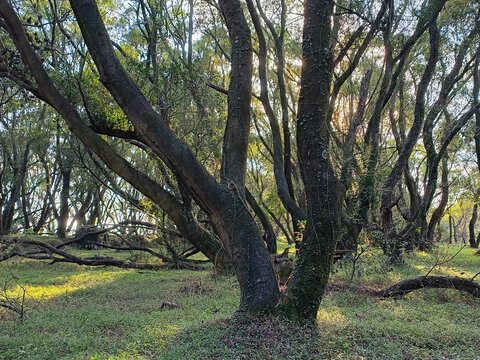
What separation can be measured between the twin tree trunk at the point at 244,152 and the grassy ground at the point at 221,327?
1.61 feet

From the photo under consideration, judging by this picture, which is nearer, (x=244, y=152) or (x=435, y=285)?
(x=244, y=152)

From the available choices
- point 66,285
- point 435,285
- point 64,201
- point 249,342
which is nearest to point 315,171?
point 249,342

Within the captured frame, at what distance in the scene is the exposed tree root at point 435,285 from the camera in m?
5.94

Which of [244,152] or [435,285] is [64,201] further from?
[435,285]

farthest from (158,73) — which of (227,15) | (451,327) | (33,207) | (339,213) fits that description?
(33,207)

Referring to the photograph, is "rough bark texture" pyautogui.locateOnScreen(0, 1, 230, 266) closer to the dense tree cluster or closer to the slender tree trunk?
the dense tree cluster

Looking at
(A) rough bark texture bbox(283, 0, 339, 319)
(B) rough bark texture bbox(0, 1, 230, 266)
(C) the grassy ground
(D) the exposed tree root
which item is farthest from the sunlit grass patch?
A: (D) the exposed tree root

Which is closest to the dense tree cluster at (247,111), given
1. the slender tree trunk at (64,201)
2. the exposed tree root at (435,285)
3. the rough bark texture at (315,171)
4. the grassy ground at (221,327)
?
the rough bark texture at (315,171)

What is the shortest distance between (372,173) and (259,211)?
529 cm

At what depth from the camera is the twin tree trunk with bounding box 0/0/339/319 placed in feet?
13.8

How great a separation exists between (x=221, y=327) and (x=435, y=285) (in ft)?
12.2

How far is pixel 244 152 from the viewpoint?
5.22 metres

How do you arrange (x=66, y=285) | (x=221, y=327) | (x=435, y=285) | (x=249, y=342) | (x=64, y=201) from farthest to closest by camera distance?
(x=64, y=201), (x=66, y=285), (x=435, y=285), (x=221, y=327), (x=249, y=342)

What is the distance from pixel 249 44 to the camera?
206 inches
